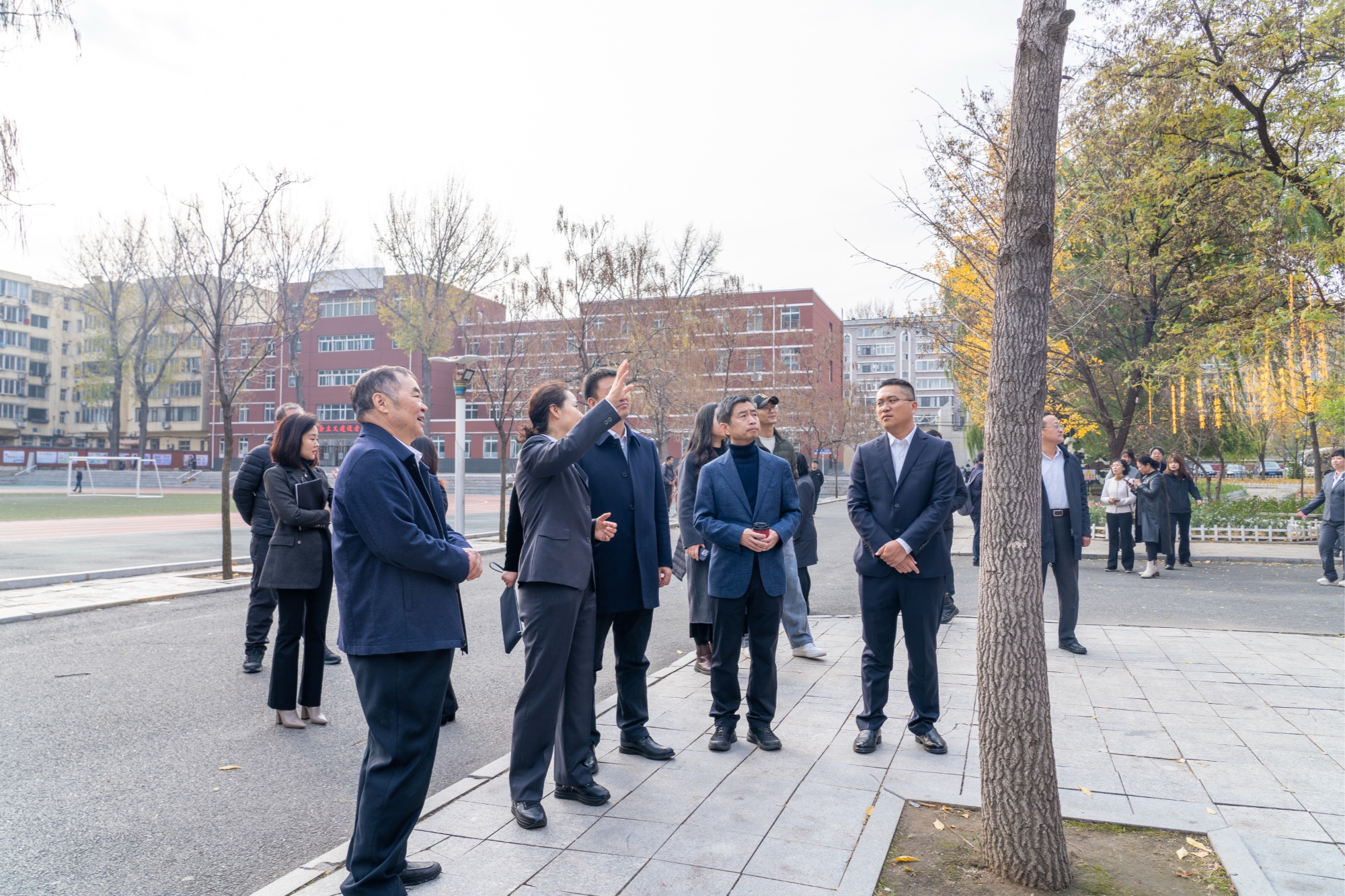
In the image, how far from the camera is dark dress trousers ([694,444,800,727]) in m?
4.83

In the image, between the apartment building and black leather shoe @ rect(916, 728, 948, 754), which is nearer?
black leather shoe @ rect(916, 728, 948, 754)

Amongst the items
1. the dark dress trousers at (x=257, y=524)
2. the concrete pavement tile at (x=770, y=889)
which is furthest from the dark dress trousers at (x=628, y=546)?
the dark dress trousers at (x=257, y=524)

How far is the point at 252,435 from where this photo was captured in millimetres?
75625

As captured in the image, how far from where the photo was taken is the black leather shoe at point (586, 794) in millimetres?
3934

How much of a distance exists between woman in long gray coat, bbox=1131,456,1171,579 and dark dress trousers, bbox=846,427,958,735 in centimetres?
971

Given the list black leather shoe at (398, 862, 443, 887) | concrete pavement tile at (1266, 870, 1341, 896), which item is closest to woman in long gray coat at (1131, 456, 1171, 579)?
concrete pavement tile at (1266, 870, 1341, 896)

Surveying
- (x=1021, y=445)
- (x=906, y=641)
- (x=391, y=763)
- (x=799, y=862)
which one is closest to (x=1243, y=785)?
(x=906, y=641)

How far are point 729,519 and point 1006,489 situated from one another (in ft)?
6.31

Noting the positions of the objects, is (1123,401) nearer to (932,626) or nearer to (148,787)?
(932,626)

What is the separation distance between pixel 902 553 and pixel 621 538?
1581 millimetres

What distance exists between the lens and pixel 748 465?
514 cm

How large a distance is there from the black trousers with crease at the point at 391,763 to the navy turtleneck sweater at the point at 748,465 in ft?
8.00

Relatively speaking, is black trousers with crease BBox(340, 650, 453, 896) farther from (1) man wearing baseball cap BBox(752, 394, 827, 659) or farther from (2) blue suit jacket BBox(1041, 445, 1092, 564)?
(2) blue suit jacket BBox(1041, 445, 1092, 564)

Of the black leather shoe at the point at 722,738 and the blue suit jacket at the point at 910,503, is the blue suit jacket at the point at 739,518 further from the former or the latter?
the black leather shoe at the point at 722,738
